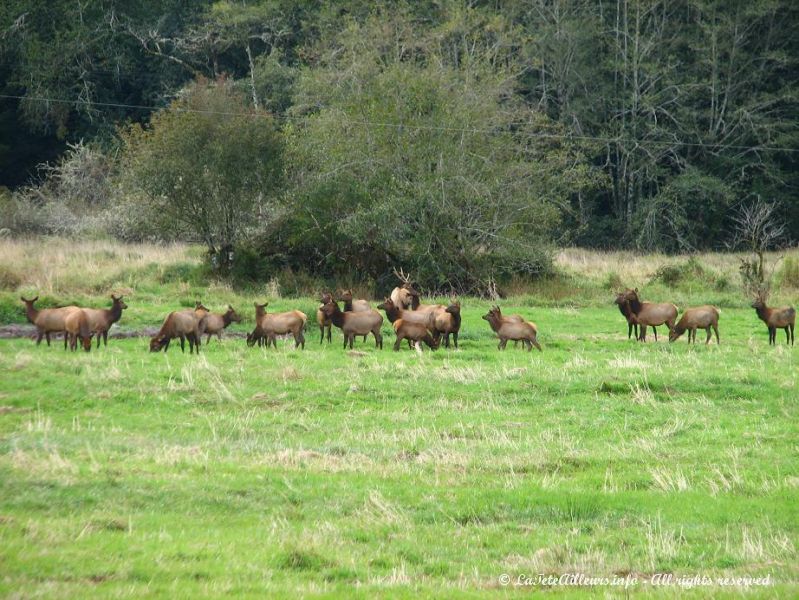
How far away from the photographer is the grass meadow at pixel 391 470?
883cm

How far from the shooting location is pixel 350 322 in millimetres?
23578

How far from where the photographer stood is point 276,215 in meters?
37.1

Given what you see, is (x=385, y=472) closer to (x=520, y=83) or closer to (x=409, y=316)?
(x=409, y=316)

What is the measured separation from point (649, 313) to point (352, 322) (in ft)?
22.3

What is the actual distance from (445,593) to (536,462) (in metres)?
4.87

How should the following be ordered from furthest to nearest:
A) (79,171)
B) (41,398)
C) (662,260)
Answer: (79,171) < (662,260) < (41,398)

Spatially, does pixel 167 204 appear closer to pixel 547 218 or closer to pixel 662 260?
pixel 547 218

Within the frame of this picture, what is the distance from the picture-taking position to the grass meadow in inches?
348

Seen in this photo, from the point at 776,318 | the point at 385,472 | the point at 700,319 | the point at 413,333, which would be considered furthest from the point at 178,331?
the point at 776,318

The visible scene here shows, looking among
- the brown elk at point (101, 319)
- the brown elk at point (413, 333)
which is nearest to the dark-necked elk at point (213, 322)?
the brown elk at point (101, 319)

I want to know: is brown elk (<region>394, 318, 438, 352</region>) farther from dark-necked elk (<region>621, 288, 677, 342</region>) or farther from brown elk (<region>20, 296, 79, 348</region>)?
brown elk (<region>20, 296, 79, 348</region>)

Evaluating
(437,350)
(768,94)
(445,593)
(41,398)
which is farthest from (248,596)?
(768,94)

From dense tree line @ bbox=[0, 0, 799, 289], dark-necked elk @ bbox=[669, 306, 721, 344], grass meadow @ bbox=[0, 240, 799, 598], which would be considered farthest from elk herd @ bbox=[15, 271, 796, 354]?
dense tree line @ bbox=[0, 0, 799, 289]

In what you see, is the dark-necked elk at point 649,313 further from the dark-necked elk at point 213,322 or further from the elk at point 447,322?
the dark-necked elk at point 213,322
